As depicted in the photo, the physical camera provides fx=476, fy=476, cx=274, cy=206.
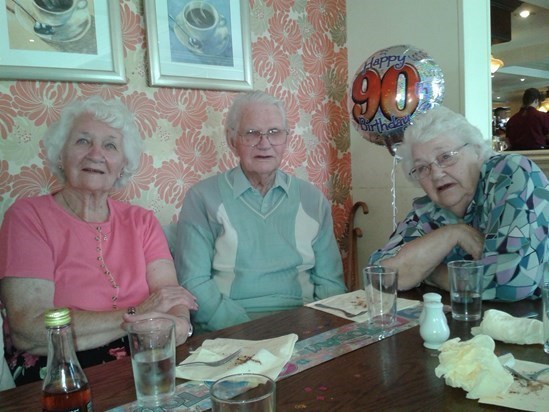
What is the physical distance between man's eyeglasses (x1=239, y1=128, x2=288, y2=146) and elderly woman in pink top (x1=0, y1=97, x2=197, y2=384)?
→ 0.41 meters

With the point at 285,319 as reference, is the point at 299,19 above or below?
above

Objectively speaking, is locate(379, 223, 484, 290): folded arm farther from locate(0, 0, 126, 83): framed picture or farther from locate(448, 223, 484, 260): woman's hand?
locate(0, 0, 126, 83): framed picture

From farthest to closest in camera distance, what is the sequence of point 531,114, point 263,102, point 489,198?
point 531,114 < point 263,102 < point 489,198

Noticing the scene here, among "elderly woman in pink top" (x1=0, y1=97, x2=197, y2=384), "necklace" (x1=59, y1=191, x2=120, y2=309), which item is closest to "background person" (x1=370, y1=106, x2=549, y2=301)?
"elderly woman in pink top" (x1=0, y1=97, x2=197, y2=384)

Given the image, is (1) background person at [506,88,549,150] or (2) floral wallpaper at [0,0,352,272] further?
(1) background person at [506,88,549,150]

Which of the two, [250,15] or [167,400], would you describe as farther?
[250,15]

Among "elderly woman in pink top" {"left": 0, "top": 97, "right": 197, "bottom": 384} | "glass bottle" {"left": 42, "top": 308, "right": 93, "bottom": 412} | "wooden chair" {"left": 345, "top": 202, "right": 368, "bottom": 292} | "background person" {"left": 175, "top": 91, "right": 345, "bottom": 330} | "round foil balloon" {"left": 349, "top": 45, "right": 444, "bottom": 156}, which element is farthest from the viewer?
"wooden chair" {"left": 345, "top": 202, "right": 368, "bottom": 292}

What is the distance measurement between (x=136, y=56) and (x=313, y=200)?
3.37 feet

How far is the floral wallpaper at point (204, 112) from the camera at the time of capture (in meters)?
1.86

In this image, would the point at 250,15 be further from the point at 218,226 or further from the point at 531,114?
the point at 531,114

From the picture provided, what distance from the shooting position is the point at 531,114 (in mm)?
5586

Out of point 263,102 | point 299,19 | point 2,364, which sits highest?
point 299,19

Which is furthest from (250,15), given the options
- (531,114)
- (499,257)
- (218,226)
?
(531,114)

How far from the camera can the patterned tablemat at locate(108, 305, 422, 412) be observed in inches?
30.9
